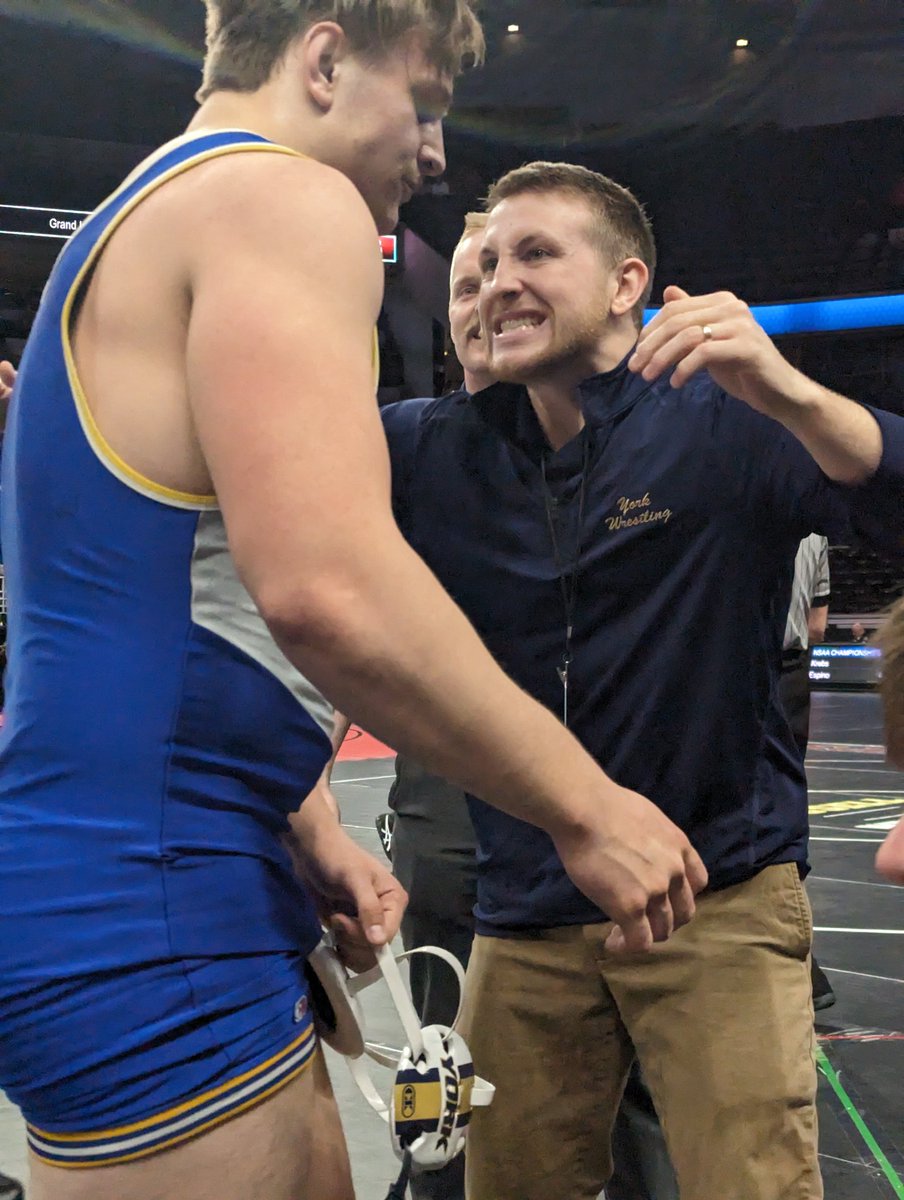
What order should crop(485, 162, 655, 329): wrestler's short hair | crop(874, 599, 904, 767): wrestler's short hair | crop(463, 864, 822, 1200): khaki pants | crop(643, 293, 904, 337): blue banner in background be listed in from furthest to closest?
crop(643, 293, 904, 337): blue banner in background
crop(485, 162, 655, 329): wrestler's short hair
crop(463, 864, 822, 1200): khaki pants
crop(874, 599, 904, 767): wrestler's short hair

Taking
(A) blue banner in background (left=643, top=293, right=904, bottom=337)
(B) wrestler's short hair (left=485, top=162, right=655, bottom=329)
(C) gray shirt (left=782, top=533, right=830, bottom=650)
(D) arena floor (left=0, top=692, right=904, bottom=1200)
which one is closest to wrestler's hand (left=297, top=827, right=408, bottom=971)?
(B) wrestler's short hair (left=485, top=162, right=655, bottom=329)

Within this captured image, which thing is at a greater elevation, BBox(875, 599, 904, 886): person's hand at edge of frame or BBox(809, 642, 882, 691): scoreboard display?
BBox(875, 599, 904, 886): person's hand at edge of frame

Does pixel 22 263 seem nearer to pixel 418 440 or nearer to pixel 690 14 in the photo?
pixel 690 14

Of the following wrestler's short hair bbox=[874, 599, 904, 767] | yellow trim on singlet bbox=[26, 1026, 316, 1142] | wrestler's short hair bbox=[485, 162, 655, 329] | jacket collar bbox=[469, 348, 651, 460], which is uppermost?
wrestler's short hair bbox=[485, 162, 655, 329]

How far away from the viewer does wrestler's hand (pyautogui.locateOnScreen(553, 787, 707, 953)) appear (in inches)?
44.1

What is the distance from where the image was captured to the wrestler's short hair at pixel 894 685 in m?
1.36

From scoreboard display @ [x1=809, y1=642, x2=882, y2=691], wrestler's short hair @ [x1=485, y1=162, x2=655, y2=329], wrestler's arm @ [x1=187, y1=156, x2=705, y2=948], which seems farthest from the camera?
scoreboard display @ [x1=809, y1=642, x2=882, y2=691]

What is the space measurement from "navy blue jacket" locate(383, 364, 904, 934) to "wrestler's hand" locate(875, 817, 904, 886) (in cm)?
58

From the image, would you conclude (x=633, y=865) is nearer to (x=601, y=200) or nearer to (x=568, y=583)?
(x=568, y=583)

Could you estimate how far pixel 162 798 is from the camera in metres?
1.08

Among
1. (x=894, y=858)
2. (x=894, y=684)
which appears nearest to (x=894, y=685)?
(x=894, y=684)

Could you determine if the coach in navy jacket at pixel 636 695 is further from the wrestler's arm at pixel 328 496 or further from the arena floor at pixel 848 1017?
the arena floor at pixel 848 1017

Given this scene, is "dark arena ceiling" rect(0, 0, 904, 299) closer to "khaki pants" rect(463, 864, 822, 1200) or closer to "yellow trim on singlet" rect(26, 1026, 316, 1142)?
"khaki pants" rect(463, 864, 822, 1200)

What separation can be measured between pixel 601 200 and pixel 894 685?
3.56 ft
